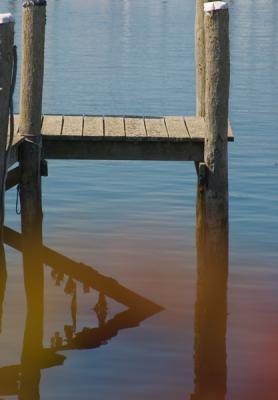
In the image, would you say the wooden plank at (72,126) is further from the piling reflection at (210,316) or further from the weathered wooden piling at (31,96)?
the piling reflection at (210,316)

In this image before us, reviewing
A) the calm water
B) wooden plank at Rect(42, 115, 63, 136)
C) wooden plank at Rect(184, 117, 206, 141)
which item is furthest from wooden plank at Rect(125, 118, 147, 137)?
the calm water

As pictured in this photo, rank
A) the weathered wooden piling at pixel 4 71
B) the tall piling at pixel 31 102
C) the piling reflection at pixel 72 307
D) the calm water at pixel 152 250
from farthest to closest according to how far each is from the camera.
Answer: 1. the tall piling at pixel 31 102
2. the piling reflection at pixel 72 307
3. the calm water at pixel 152 250
4. the weathered wooden piling at pixel 4 71

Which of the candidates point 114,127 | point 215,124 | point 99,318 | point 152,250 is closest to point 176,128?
point 114,127

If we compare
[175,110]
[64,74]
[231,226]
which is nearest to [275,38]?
[64,74]

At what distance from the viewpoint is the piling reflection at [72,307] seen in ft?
41.6

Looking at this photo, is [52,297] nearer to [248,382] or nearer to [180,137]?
[180,137]

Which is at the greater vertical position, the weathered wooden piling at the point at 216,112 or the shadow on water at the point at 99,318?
the weathered wooden piling at the point at 216,112

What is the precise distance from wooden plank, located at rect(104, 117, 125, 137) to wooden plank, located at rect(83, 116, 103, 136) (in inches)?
2.3

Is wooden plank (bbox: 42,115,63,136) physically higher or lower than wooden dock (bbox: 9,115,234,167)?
higher

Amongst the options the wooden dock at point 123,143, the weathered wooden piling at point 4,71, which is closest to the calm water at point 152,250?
the wooden dock at point 123,143

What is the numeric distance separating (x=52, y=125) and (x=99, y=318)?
88.0 inches

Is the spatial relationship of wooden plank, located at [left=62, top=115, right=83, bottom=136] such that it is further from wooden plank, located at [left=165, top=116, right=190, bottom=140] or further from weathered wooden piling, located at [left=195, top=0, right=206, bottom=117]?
weathered wooden piling, located at [left=195, top=0, right=206, bottom=117]

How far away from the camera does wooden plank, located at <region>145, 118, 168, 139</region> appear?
13758 millimetres

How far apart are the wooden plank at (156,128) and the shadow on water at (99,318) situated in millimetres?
1427
